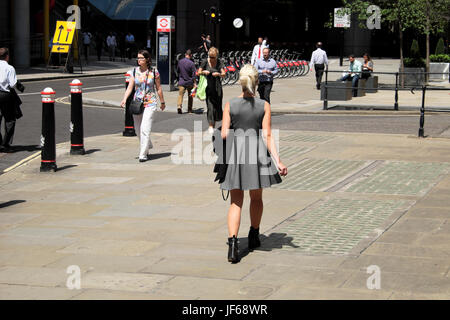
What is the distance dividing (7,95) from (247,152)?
803cm

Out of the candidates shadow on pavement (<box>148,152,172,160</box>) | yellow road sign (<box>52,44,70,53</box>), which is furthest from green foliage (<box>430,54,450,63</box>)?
shadow on pavement (<box>148,152,172,160</box>)

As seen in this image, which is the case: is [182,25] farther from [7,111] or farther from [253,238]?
[253,238]

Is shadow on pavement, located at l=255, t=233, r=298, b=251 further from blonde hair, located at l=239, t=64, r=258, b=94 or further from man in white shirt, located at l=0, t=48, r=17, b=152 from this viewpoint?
man in white shirt, located at l=0, t=48, r=17, b=152

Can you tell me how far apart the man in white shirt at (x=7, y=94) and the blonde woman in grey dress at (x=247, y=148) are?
7.70m

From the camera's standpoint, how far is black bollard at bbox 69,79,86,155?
45.2 ft

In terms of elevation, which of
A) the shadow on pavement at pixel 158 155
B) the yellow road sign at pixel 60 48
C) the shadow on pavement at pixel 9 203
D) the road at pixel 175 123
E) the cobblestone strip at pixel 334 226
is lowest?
the shadow on pavement at pixel 9 203

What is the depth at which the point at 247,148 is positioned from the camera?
7609mm

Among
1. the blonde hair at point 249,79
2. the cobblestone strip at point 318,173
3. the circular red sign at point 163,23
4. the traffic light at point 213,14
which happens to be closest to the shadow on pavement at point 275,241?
the blonde hair at point 249,79

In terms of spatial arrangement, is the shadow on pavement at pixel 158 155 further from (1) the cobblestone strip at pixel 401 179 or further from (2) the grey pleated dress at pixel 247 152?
(2) the grey pleated dress at pixel 247 152

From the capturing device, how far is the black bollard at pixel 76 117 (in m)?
13.8

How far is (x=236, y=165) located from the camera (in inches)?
298

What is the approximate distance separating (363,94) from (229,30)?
32.4 meters
